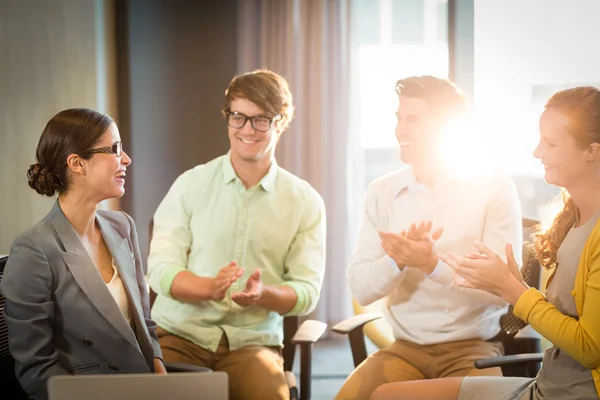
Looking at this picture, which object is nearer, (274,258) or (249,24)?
(274,258)

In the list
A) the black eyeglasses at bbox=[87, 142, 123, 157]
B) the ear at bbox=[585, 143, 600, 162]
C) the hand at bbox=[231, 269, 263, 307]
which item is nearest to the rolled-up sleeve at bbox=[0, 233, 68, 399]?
the black eyeglasses at bbox=[87, 142, 123, 157]

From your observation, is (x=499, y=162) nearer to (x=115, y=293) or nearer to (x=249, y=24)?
(x=249, y=24)

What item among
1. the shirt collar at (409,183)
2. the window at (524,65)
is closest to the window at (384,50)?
the window at (524,65)

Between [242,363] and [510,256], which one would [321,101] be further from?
[510,256]

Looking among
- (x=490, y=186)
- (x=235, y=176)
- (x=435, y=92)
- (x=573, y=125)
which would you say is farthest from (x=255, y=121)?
(x=573, y=125)

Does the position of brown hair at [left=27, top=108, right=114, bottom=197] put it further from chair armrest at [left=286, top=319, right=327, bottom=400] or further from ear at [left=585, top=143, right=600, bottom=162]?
ear at [left=585, top=143, right=600, bottom=162]

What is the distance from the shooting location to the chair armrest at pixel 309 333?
252 cm

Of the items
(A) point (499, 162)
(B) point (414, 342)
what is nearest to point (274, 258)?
(B) point (414, 342)

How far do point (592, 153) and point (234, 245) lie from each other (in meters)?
1.34

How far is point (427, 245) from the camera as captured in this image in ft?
8.20

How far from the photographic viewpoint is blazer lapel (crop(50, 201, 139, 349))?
2.11 metres

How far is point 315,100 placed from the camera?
4656 millimetres

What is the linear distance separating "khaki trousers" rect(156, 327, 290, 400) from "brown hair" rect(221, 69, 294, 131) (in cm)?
87

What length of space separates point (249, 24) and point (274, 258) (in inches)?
80.6
